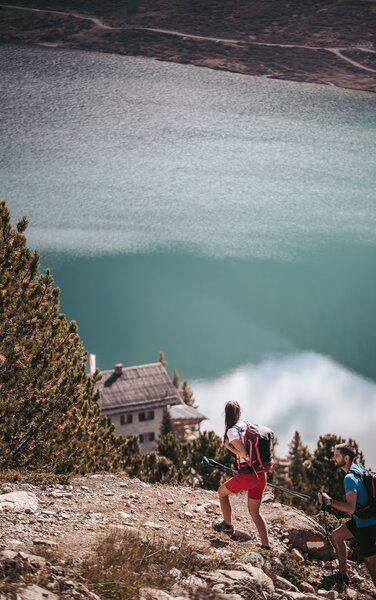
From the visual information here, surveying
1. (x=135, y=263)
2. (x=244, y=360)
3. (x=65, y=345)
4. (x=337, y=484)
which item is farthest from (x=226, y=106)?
(x=65, y=345)

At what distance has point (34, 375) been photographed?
13.0 m

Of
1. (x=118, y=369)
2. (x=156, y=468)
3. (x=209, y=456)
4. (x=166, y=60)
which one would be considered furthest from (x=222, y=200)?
(x=156, y=468)

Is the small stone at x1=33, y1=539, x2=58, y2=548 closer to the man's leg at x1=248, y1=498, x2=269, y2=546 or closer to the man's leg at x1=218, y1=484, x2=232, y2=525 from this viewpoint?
the man's leg at x1=218, y1=484, x2=232, y2=525

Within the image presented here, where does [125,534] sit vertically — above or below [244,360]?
below

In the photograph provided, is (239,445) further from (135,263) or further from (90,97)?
(135,263)

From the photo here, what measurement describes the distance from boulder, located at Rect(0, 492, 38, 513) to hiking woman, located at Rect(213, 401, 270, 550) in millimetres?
2123

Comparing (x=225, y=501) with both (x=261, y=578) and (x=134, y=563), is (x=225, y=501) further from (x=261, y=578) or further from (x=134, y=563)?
(x=134, y=563)

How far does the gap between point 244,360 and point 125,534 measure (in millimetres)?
A: 39672

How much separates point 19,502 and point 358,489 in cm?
371

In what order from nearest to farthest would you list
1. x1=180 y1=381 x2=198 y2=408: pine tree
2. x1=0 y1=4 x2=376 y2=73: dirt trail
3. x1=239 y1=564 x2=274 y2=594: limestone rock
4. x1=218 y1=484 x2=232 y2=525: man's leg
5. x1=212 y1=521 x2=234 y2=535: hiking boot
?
1. x1=239 y1=564 x2=274 y2=594: limestone rock
2. x1=218 y1=484 x2=232 y2=525: man's leg
3. x1=212 y1=521 x2=234 y2=535: hiking boot
4. x1=0 y1=4 x2=376 y2=73: dirt trail
5. x1=180 y1=381 x2=198 y2=408: pine tree

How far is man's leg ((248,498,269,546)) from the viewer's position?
8.04 metres

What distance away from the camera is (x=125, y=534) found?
7691 mm

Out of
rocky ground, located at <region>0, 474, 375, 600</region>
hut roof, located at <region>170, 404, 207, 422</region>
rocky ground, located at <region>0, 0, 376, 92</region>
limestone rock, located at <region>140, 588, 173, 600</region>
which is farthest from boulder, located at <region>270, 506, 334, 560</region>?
hut roof, located at <region>170, 404, 207, 422</region>

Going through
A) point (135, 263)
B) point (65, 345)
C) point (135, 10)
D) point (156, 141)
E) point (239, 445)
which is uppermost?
point (135, 10)
